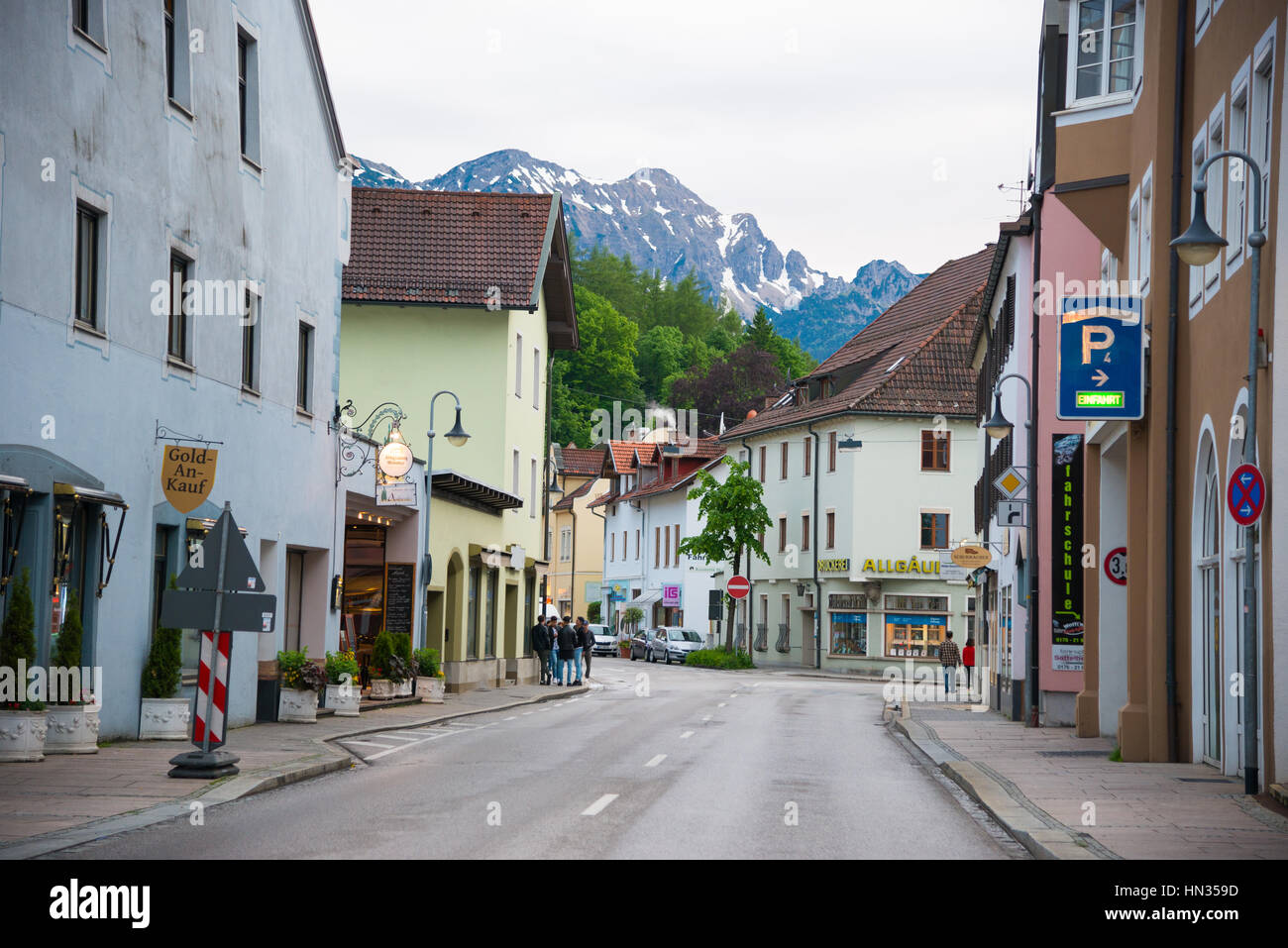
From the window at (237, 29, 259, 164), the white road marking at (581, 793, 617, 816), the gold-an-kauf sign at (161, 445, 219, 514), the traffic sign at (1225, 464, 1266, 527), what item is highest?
the window at (237, 29, 259, 164)

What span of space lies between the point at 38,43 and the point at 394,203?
2706 cm

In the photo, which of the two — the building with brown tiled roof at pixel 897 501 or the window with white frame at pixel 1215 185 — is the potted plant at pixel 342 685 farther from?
the building with brown tiled roof at pixel 897 501

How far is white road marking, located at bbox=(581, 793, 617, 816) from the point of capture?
13310mm

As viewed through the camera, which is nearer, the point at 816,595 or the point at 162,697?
the point at 162,697

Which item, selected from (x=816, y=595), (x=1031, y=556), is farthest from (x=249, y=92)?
(x=816, y=595)

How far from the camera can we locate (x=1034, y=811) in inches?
543

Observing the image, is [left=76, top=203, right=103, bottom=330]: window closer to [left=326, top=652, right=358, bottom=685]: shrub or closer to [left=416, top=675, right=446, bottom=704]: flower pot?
[left=326, top=652, right=358, bottom=685]: shrub

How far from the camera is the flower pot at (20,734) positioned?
16062 millimetres

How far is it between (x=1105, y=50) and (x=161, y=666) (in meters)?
15.5

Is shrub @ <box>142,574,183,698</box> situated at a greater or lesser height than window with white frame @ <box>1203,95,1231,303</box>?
lesser

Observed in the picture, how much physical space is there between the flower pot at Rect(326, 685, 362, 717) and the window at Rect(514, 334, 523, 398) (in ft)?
62.2

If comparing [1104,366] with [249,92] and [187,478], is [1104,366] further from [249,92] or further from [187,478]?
[249,92]

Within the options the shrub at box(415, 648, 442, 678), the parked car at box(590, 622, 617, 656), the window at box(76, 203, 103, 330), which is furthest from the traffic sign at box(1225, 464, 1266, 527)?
the parked car at box(590, 622, 617, 656)

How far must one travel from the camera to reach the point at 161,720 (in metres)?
19.8
